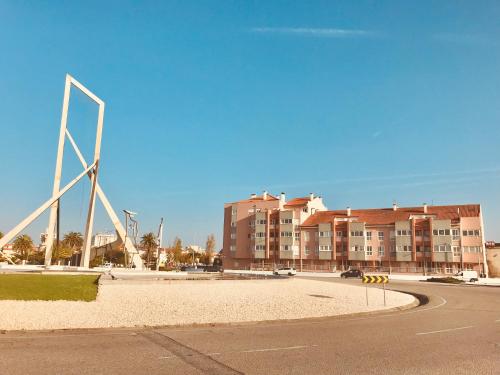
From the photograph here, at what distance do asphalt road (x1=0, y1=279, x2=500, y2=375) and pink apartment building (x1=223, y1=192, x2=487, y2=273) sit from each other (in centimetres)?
6261

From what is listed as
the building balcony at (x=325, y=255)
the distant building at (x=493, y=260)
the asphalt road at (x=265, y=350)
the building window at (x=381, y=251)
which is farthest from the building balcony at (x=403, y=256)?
the asphalt road at (x=265, y=350)

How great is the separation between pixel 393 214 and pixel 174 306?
70.2 metres

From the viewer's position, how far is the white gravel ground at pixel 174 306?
14.7m

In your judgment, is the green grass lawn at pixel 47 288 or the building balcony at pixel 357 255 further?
the building balcony at pixel 357 255

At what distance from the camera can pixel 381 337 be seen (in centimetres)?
1283

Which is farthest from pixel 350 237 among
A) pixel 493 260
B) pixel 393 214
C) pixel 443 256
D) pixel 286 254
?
pixel 493 260

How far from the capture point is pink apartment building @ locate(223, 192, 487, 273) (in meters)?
72.1

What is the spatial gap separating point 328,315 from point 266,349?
7782 millimetres

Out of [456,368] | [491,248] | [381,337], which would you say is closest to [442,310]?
[381,337]

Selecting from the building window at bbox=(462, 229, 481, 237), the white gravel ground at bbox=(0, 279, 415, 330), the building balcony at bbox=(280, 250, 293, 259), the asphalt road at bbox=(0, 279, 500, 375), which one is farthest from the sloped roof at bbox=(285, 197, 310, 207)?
the asphalt road at bbox=(0, 279, 500, 375)

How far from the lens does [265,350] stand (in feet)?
35.3

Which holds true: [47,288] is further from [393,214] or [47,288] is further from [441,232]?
[393,214]

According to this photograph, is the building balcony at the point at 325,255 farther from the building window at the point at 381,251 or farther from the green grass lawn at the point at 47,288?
the green grass lawn at the point at 47,288

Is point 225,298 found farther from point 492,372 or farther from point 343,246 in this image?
point 343,246
